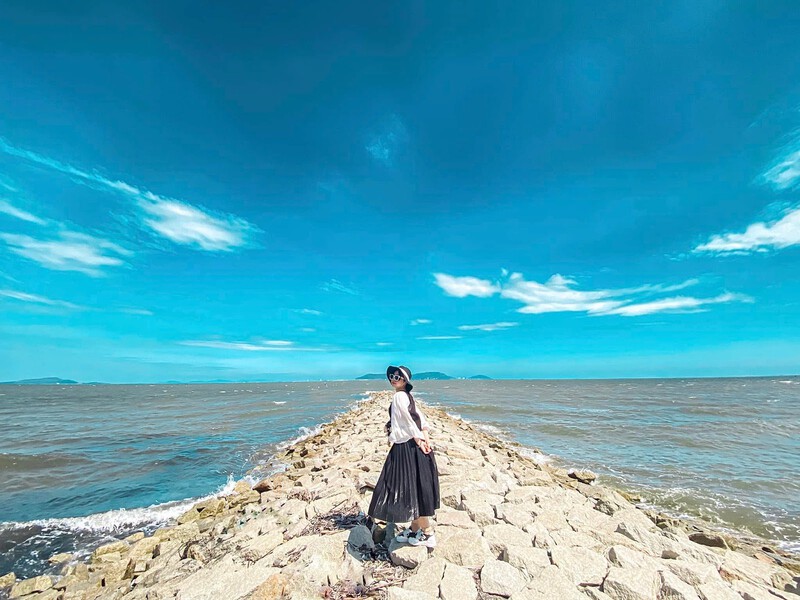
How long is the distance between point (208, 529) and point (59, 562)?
2749 millimetres

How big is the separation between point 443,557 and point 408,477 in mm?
997

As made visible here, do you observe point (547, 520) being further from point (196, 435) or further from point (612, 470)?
point (196, 435)

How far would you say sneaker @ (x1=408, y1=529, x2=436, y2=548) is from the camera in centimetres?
472

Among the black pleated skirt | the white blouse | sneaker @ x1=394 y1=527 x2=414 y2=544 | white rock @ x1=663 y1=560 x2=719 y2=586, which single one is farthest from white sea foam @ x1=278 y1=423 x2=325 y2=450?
white rock @ x1=663 y1=560 x2=719 y2=586

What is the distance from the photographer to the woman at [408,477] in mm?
4727

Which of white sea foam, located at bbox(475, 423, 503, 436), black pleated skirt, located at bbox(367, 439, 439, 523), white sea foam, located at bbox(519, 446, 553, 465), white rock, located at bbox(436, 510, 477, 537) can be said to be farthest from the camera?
white sea foam, located at bbox(475, 423, 503, 436)

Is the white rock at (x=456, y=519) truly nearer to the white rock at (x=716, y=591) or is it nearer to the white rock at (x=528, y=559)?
the white rock at (x=528, y=559)

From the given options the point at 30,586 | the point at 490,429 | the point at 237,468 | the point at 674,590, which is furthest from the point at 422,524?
the point at 490,429

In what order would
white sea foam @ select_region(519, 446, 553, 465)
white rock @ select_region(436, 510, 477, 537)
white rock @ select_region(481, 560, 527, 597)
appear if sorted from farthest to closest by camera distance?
white sea foam @ select_region(519, 446, 553, 465) → white rock @ select_region(436, 510, 477, 537) → white rock @ select_region(481, 560, 527, 597)

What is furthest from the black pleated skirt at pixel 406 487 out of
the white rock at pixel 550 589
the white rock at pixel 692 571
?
the white rock at pixel 692 571

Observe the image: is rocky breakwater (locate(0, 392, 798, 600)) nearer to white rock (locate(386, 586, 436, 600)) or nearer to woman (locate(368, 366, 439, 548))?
white rock (locate(386, 586, 436, 600))

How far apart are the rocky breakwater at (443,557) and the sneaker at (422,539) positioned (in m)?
0.09

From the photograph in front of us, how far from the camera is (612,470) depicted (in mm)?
12281

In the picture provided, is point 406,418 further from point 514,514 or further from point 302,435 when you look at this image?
point 302,435
